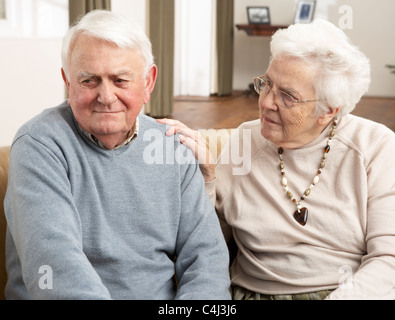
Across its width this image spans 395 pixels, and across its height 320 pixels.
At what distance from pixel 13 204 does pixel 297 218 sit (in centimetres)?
80

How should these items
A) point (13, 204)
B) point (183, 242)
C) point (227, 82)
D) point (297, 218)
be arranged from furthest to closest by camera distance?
point (227, 82), point (297, 218), point (183, 242), point (13, 204)

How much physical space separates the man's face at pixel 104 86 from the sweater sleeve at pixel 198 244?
245 millimetres

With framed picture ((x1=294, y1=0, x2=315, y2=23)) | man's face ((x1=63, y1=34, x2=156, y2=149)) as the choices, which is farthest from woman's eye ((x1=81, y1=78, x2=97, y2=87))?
framed picture ((x1=294, y1=0, x2=315, y2=23))

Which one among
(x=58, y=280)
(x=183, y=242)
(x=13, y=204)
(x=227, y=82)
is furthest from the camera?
(x=227, y=82)

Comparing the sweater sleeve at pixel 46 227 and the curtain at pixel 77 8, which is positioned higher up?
the curtain at pixel 77 8

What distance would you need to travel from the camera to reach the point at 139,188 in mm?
1417

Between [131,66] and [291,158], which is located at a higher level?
[131,66]

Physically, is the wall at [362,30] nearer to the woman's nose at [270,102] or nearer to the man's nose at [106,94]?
the woman's nose at [270,102]

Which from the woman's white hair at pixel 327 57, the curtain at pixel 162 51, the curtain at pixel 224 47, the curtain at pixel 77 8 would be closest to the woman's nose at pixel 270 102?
the woman's white hair at pixel 327 57

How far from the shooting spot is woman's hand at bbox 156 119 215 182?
1571mm

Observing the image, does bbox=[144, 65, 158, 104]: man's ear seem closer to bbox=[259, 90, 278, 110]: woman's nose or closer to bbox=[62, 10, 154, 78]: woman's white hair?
bbox=[62, 10, 154, 78]: woman's white hair

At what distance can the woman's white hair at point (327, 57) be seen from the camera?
1552 millimetres
